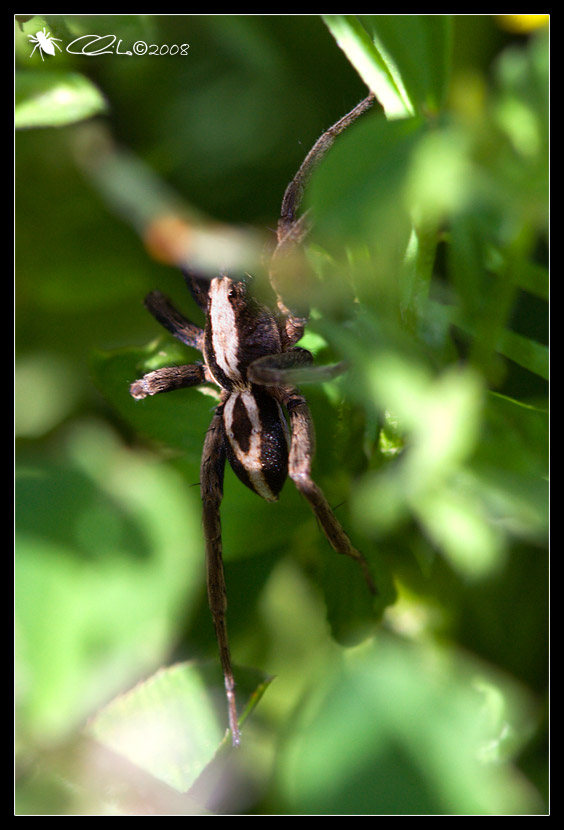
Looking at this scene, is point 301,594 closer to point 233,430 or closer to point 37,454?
point 233,430

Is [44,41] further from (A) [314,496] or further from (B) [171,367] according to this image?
(A) [314,496]

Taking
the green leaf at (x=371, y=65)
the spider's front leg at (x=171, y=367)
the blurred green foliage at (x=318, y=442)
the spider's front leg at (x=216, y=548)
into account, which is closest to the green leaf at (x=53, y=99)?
the blurred green foliage at (x=318, y=442)

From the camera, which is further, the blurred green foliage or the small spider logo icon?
the small spider logo icon

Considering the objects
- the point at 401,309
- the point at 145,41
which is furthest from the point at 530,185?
the point at 145,41

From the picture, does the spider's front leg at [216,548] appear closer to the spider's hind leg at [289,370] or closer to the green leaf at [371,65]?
the spider's hind leg at [289,370]

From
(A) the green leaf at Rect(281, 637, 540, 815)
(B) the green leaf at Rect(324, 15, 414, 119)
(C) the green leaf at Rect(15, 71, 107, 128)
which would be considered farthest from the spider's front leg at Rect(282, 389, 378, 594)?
(C) the green leaf at Rect(15, 71, 107, 128)

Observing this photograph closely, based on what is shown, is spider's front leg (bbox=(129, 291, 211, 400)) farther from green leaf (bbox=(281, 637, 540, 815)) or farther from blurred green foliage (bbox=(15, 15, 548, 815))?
green leaf (bbox=(281, 637, 540, 815))
